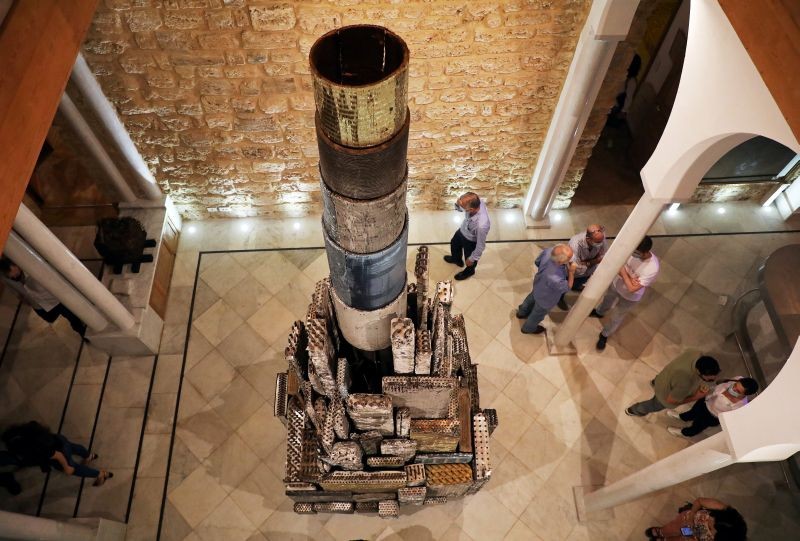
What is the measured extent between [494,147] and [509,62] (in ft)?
3.74

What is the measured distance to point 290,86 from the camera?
5.05m

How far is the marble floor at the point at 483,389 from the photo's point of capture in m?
5.12

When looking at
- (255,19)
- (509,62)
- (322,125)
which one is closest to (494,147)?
(509,62)

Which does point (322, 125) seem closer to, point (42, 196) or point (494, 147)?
point (494, 147)

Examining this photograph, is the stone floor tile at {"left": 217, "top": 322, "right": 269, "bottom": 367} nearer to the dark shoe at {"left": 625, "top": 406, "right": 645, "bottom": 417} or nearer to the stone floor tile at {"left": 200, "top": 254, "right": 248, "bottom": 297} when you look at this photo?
the stone floor tile at {"left": 200, "top": 254, "right": 248, "bottom": 297}

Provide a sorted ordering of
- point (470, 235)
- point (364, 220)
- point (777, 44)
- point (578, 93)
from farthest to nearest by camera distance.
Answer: point (470, 235), point (578, 93), point (777, 44), point (364, 220)

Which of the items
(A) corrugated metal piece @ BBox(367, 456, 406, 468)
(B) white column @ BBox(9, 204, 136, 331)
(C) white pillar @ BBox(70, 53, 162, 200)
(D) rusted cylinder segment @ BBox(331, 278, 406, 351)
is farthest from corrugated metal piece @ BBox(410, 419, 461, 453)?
(C) white pillar @ BBox(70, 53, 162, 200)

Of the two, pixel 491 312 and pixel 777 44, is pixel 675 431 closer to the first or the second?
pixel 491 312

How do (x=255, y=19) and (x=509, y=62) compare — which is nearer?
(x=255, y=19)

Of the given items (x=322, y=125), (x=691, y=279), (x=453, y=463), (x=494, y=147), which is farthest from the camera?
(x=691, y=279)

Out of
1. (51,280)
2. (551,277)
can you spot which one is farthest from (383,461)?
(51,280)

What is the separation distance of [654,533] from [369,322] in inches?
146

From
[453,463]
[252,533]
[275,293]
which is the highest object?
[275,293]

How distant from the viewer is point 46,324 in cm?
606
